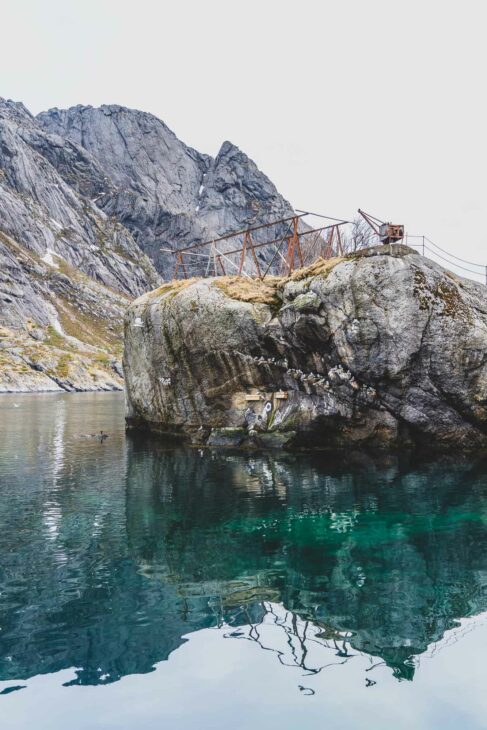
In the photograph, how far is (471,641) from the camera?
41.8 feet

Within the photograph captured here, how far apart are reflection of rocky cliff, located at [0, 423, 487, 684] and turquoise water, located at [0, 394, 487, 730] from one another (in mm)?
61

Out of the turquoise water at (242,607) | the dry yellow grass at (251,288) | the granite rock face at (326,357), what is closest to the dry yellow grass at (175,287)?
the granite rock face at (326,357)

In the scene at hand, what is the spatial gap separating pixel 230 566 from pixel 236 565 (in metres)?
0.20

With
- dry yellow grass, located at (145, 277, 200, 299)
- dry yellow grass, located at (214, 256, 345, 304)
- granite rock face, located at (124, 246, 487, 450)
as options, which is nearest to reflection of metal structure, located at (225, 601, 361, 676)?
granite rock face, located at (124, 246, 487, 450)

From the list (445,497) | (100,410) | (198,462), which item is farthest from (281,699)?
(100,410)

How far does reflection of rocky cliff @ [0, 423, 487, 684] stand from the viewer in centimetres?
1259

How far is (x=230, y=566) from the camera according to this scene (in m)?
17.3

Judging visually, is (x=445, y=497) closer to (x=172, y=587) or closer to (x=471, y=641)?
(x=471, y=641)

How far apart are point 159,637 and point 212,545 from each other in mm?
6742

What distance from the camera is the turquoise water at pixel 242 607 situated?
34.1 ft

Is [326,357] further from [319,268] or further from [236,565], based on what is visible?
[236,565]

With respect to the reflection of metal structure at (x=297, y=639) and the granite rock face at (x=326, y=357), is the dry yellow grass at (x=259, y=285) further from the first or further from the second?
the reflection of metal structure at (x=297, y=639)

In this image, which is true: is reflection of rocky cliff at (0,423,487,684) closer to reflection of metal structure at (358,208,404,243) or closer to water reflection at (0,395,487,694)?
water reflection at (0,395,487,694)

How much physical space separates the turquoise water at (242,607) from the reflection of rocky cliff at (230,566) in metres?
0.06
